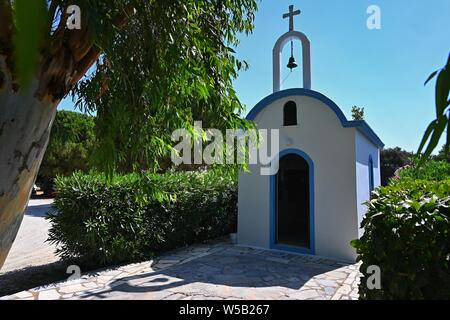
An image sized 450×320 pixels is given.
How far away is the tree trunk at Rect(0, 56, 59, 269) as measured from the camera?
146 centimetres

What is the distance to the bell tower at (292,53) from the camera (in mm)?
9141

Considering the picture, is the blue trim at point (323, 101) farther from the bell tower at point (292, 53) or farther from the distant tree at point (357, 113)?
the distant tree at point (357, 113)

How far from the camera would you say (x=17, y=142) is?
1.49m

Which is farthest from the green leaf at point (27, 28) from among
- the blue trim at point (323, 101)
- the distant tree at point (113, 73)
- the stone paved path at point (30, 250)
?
the blue trim at point (323, 101)

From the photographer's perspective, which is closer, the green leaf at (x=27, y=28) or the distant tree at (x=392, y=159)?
the green leaf at (x=27, y=28)

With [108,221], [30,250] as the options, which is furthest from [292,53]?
[30,250]

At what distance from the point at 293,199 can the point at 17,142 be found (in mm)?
10663

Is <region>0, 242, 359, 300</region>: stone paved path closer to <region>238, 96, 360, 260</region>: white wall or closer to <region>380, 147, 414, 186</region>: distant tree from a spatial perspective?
<region>238, 96, 360, 260</region>: white wall

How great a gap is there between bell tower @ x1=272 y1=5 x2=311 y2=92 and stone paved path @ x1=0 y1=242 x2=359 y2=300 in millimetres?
5178

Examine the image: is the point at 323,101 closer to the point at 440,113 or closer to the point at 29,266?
the point at 440,113

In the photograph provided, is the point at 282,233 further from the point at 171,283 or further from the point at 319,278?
the point at 171,283

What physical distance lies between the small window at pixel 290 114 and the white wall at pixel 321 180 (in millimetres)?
137

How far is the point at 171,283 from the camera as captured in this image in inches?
235
